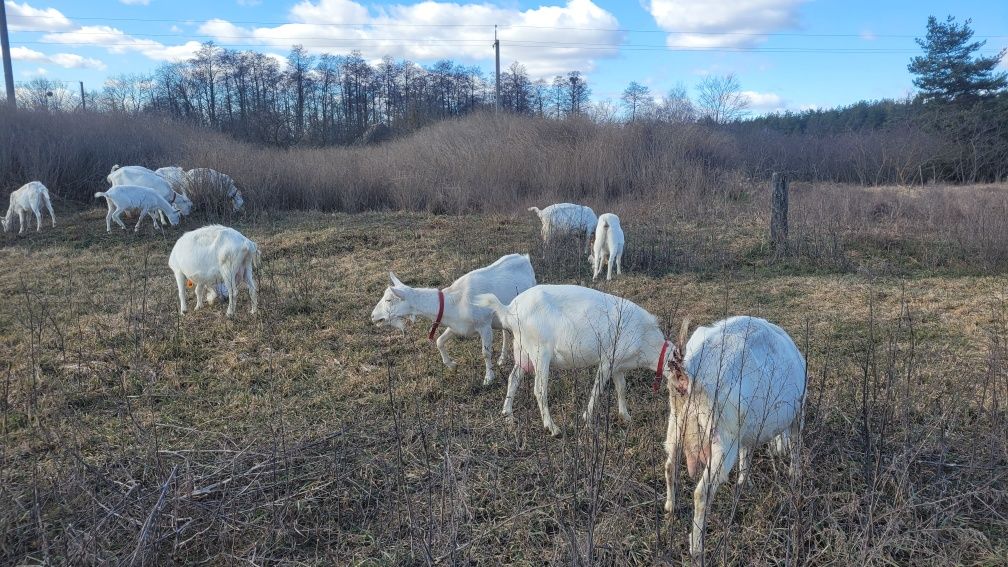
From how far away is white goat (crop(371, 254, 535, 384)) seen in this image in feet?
19.3

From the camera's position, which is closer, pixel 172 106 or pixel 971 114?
pixel 971 114

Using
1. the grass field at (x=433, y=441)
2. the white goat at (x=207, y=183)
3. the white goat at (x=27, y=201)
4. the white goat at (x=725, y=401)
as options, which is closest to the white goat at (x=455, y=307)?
the grass field at (x=433, y=441)

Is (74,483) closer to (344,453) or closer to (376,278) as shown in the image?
(344,453)

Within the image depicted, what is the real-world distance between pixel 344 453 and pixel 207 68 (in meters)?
45.0

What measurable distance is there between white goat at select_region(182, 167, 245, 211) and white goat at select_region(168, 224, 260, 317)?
899 centimetres

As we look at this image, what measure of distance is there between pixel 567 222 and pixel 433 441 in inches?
304

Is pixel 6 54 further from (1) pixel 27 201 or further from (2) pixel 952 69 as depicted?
(2) pixel 952 69

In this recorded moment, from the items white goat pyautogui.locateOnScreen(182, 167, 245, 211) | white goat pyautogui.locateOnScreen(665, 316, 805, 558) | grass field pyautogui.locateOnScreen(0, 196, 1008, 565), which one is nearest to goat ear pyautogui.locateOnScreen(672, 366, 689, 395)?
white goat pyautogui.locateOnScreen(665, 316, 805, 558)

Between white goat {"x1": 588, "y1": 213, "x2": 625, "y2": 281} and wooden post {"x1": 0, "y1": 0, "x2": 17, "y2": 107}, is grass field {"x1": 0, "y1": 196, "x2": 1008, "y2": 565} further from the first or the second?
wooden post {"x1": 0, "y1": 0, "x2": 17, "y2": 107}

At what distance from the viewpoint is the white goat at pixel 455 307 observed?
5.89m

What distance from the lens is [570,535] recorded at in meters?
2.65

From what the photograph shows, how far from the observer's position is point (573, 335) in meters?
4.50

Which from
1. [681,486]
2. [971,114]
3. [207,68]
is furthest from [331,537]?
[207,68]

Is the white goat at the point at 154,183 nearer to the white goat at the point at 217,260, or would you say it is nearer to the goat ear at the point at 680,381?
the white goat at the point at 217,260
